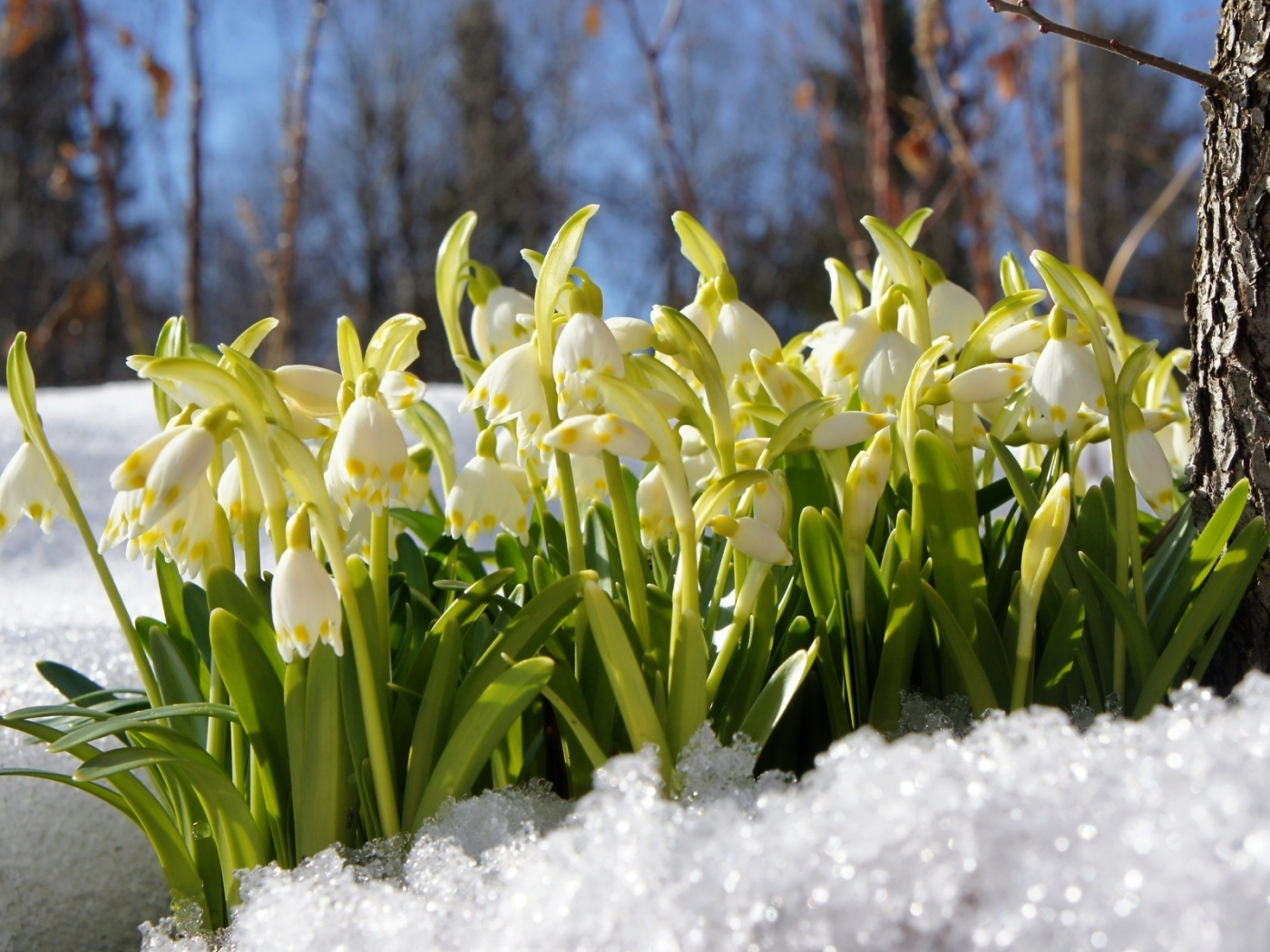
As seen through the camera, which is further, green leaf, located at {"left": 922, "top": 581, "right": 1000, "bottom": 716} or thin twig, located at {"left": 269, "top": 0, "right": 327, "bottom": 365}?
thin twig, located at {"left": 269, "top": 0, "right": 327, "bottom": 365}

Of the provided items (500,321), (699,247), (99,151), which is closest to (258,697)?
(500,321)

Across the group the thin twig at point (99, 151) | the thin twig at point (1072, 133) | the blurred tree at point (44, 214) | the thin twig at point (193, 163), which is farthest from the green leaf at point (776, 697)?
the blurred tree at point (44, 214)

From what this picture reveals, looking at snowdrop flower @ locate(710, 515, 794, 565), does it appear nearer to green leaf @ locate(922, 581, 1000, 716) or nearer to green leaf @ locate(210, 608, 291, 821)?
green leaf @ locate(922, 581, 1000, 716)

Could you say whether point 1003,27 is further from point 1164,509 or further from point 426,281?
point 426,281

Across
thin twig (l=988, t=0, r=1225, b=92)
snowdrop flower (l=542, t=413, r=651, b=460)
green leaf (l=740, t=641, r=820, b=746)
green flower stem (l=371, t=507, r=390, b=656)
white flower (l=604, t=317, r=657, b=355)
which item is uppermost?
thin twig (l=988, t=0, r=1225, b=92)

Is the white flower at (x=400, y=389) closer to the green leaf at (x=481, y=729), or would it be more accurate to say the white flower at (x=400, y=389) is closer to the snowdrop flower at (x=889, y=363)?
the green leaf at (x=481, y=729)

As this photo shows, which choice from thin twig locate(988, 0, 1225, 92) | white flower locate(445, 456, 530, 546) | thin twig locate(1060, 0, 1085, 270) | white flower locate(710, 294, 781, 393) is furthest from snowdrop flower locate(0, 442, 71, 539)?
thin twig locate(1060, 0, 1085, 270)
